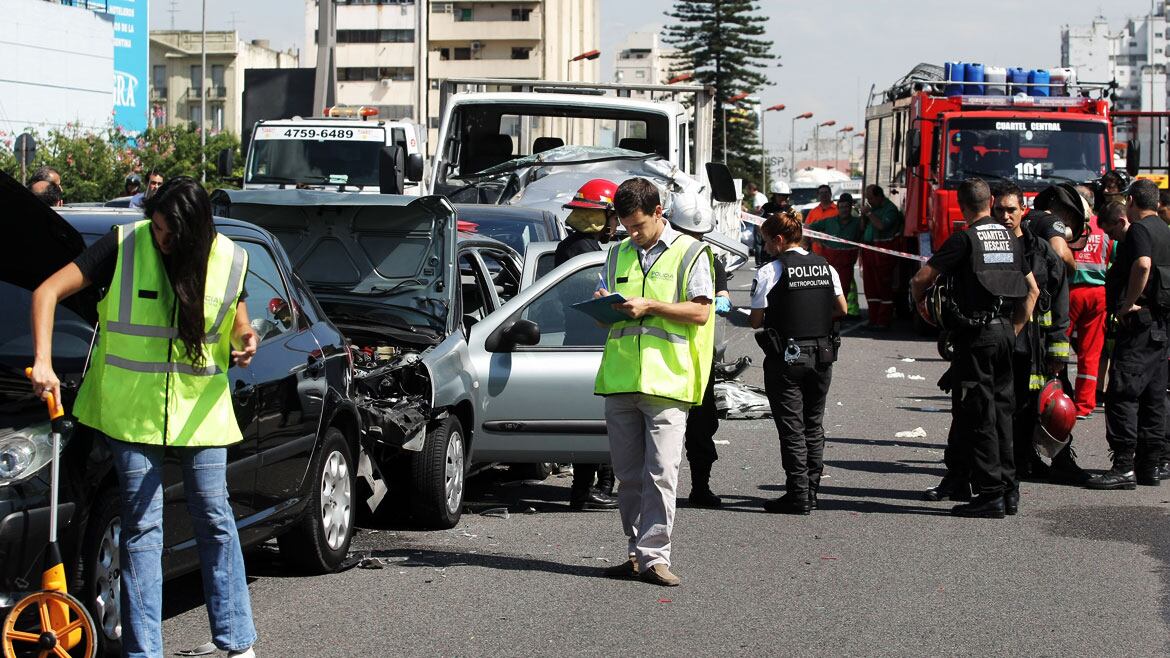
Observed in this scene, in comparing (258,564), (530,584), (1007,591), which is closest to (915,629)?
(1007,591)

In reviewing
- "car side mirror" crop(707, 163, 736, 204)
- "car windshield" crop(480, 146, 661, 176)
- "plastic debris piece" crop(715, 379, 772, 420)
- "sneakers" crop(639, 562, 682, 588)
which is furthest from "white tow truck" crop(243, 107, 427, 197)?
"sneakers" crop(639, 562, 682, 588)

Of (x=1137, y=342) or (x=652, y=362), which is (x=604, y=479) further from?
(x=1137, y=342)

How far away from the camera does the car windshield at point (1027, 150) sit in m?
20.7

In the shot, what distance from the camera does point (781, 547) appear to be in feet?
27.2

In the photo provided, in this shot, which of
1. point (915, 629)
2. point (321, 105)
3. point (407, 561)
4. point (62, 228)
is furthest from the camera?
point (321, 105)

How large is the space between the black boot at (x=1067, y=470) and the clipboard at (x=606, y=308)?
437 cm

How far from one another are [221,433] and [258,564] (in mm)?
2392

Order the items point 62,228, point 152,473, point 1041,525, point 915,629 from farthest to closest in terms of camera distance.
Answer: point 1041,525 → point 915,629 → point 62,228 → point 152,473

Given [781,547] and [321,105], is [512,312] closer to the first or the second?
[781,547]

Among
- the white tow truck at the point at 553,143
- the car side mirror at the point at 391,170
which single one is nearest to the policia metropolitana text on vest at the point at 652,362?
the white tow truck at the point at 553,143

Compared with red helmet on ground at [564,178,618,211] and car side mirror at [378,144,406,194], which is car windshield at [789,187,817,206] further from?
red helmet on ground at [564,178,618,211]

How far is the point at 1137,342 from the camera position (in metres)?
10.3

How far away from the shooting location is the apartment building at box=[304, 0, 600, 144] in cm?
10588

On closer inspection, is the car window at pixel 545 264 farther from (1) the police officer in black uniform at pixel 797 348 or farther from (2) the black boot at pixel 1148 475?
(2) the black boot at pixel 1148 475
